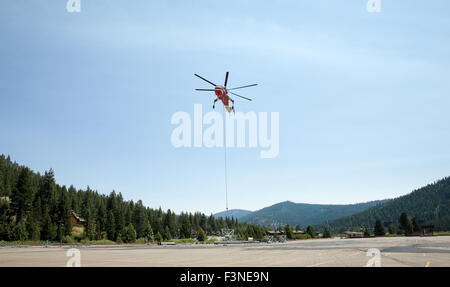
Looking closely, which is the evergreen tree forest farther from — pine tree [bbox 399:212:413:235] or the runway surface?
pine tree [bbox 399:212:413:235]

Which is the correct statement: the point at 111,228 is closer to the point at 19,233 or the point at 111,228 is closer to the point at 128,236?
the point at 128,236

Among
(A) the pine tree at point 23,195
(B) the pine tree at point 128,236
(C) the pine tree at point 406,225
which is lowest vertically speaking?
(C) the pine tree at point 406,225

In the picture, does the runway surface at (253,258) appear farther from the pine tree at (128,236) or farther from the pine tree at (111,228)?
the pine tree at (111,228)

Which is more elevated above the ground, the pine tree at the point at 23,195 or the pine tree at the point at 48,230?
the pine tree at the point at 23,195

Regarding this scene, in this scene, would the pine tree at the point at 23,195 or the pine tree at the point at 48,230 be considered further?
the pine tree at the point at 23,195

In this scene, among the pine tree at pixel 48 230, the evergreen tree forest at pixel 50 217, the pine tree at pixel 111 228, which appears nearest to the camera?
the evergreen tree forest at pixel 50 217

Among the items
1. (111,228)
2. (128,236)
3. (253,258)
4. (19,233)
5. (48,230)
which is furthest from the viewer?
(111,228)

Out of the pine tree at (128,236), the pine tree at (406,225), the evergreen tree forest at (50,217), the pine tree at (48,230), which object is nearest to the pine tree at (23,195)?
the evergreen tree forest at (50,217)

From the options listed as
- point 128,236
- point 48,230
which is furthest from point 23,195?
point 128,236

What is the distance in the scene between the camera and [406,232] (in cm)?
14438

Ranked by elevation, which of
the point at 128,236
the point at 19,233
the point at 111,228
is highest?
the point at 19,233

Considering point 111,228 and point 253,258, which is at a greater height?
point 253,258
